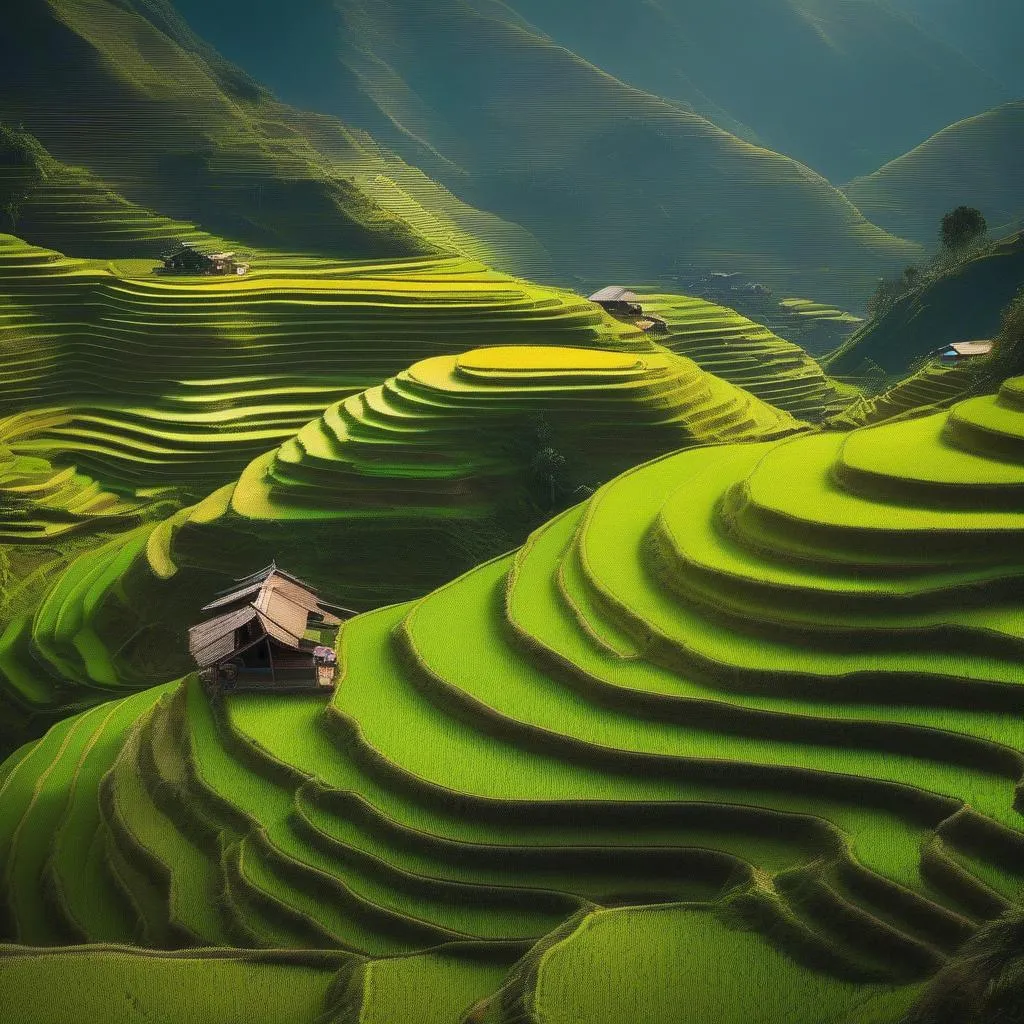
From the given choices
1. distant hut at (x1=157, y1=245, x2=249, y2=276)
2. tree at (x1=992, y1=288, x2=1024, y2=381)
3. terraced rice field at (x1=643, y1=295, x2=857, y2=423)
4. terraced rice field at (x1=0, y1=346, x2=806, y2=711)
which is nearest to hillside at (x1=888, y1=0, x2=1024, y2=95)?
terraced rice field at (x1=643, y1=295, x2=857, y2=423)

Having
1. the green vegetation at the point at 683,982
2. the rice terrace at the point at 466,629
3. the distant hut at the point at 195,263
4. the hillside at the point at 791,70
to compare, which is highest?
the hillside at the point at 791,70

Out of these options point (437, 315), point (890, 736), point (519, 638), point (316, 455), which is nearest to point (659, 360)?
point (437, 315)

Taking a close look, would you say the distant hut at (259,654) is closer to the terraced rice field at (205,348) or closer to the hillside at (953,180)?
the terraced rice field at (205,348)

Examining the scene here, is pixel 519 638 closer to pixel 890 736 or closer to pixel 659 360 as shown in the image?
pixel 890 736

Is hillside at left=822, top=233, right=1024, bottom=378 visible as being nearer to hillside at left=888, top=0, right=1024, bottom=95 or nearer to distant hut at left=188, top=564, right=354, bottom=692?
distant hut at left=188, top=564, right=354, bottom=692

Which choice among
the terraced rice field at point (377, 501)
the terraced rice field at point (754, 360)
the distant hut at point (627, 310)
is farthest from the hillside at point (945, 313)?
the terraced rice field at point (377, 501)

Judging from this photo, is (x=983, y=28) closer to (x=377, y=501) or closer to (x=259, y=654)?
(x=377, y=501)
